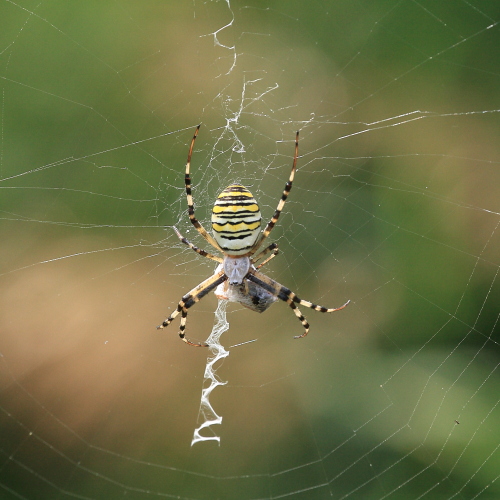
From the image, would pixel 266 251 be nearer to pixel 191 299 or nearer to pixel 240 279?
pixel 240 279

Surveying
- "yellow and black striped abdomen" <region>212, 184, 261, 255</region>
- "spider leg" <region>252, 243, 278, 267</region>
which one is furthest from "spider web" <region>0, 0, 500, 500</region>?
"yellow and black striped abdomen" <region>212, 184, 261, 255</region>

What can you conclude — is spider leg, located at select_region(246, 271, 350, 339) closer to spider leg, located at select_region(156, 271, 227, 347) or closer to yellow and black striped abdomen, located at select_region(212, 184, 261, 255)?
spider leg, located at select_region(156, 271, 227, 347)

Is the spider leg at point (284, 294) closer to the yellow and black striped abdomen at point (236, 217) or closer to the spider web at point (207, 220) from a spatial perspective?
the spider web at point (207, 220)

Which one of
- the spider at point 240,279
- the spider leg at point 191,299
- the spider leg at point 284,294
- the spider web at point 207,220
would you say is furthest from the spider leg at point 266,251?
the spider web at point 207,220

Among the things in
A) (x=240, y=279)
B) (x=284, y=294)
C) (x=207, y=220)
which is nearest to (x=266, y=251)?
(x=240, y=279)

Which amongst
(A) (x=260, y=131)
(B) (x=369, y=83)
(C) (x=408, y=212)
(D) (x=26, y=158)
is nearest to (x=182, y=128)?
(A) (x=260, y=131)
